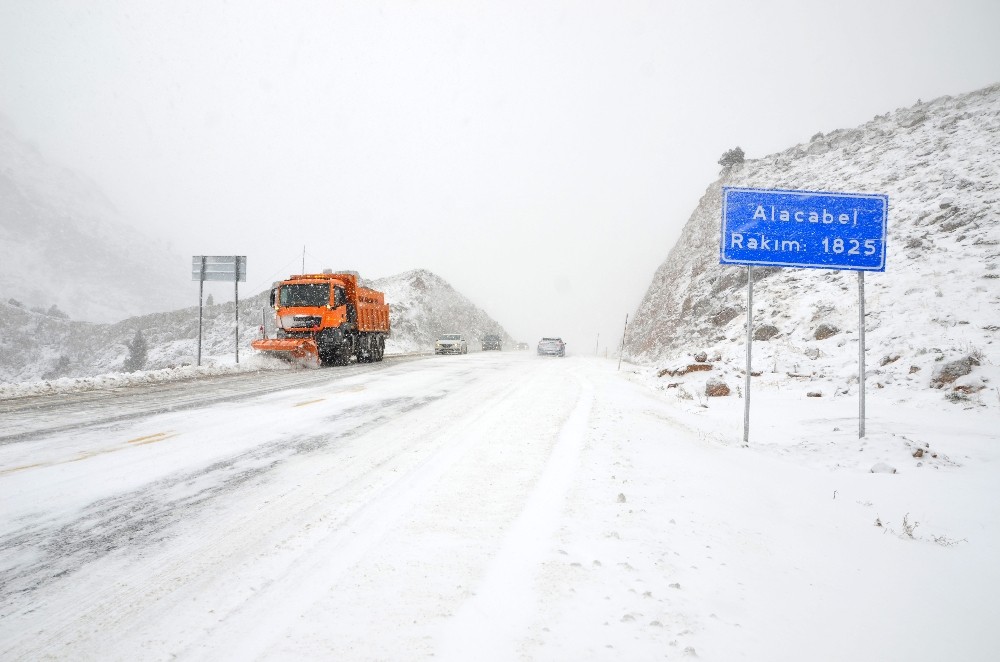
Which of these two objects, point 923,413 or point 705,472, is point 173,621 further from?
point 923,413

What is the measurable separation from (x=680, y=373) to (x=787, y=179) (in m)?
22.1

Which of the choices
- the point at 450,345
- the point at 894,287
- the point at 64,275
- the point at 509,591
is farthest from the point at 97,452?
the point at 64,275

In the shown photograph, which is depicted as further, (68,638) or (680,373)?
(680,373)

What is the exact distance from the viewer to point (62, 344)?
7219cm

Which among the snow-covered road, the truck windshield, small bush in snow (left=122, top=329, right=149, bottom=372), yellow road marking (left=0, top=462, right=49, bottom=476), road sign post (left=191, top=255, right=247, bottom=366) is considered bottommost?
small bush in snow (left=122, top=329, right=149, bottom=372)

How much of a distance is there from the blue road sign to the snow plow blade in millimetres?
13933

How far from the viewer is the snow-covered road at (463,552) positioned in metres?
2.11

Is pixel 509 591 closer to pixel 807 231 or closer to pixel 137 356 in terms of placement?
pixel 807 231

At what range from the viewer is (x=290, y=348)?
1625cm

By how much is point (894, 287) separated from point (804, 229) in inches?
417

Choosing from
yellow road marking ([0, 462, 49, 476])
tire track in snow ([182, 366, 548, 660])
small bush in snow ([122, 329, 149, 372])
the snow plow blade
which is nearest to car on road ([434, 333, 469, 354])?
the snow plow blade

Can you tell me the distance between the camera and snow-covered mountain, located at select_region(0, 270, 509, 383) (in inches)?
2106

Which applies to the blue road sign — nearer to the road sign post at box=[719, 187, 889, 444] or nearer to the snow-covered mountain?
the road sign post at box=[719, 187, 889, 444]

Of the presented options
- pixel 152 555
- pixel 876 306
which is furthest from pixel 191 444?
pixel 876 306
